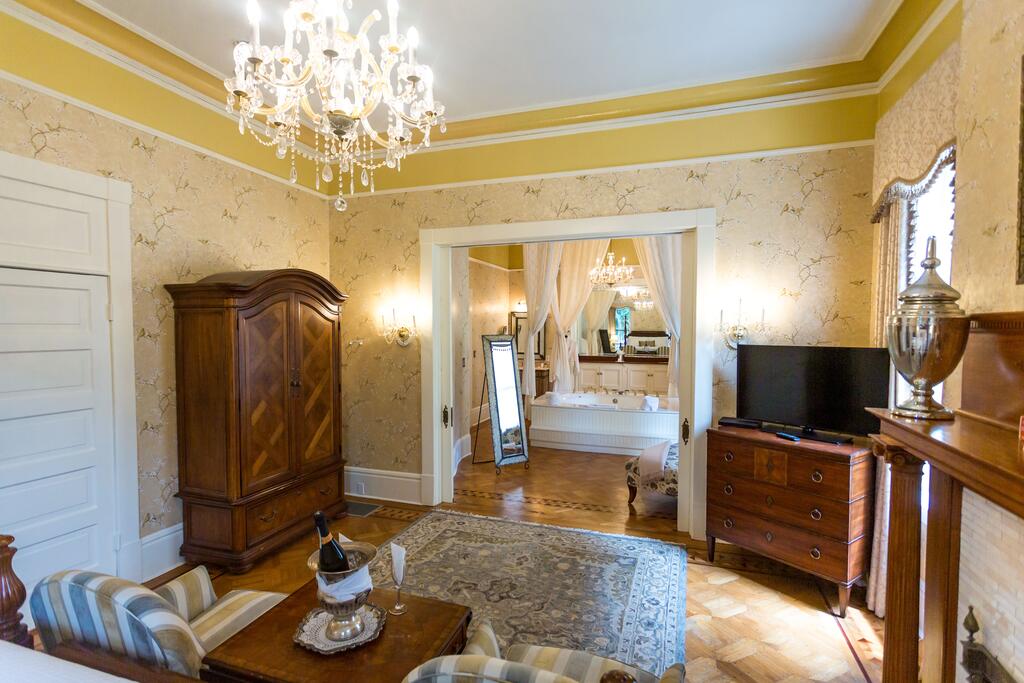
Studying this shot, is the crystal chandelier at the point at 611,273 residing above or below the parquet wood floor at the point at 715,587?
above

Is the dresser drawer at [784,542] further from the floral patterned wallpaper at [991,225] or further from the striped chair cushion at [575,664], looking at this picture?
the striped chair cushion at [575,664]

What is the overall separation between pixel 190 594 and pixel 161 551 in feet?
5.20

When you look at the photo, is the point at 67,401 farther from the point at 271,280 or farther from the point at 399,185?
the point at 399,185

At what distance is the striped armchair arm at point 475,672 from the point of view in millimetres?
913

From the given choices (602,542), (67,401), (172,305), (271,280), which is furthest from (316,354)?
(602,542)

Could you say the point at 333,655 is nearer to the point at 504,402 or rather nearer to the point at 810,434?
the point at 810,434

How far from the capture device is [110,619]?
129 cm

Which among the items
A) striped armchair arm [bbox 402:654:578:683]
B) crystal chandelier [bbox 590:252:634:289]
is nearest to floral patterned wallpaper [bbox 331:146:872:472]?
striped armchair arm [bbox 402:654:578:683]

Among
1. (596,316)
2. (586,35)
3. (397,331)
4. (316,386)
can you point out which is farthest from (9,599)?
(596,316)

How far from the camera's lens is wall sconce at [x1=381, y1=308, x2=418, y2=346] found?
4.23 metres

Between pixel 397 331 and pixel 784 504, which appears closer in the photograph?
pixel 784 504

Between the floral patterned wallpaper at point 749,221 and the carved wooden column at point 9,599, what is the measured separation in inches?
117

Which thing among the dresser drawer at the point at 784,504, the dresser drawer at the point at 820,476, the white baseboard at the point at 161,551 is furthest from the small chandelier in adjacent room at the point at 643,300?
the white baseboard at the point at 161,551

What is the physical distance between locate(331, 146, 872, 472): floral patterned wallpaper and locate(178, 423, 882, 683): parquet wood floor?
95 cm
